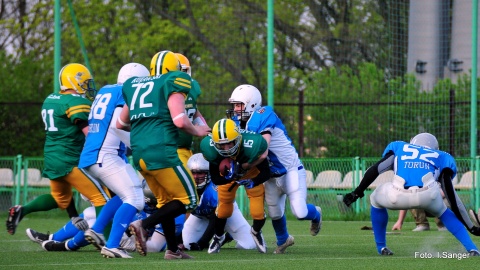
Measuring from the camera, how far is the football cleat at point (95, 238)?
9.16m

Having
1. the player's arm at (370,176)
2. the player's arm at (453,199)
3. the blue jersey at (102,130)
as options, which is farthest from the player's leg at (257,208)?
the player's arm at (453,199)

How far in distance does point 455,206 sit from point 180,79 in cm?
274

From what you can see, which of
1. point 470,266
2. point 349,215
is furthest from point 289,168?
point 349,215

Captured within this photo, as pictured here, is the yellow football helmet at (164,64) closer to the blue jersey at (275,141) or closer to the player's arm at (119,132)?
the player's arm at (119,132)

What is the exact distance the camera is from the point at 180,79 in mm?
8562

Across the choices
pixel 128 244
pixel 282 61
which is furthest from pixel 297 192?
pixel 282 61

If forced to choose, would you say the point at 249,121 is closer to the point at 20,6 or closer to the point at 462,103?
the point at 462,103

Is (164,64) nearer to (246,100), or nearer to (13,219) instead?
(246,100)

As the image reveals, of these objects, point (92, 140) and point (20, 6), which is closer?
point (92, 140)

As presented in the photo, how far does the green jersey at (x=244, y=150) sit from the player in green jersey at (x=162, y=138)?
327mm

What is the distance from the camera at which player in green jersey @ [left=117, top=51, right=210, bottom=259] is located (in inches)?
336

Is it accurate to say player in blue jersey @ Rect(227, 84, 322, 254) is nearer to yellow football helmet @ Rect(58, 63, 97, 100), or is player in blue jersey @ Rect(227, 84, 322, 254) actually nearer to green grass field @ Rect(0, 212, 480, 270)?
green grass field @ Rect(0, 212, 480, 270)

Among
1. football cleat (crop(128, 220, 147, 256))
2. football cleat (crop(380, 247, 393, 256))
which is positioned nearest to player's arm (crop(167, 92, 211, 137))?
football cleat (crop(128, 220, 147, 256))

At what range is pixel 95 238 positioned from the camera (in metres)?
9.17
